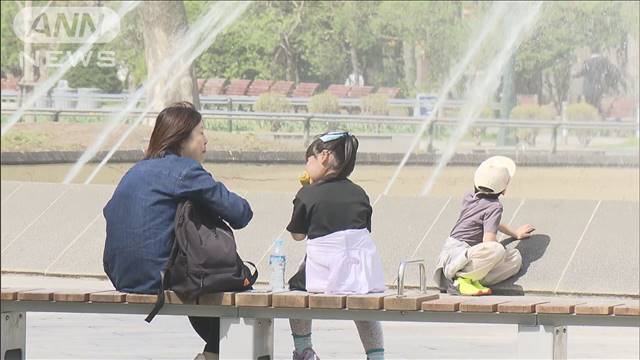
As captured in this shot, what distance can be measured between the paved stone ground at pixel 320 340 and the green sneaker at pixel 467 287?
0.89 ft

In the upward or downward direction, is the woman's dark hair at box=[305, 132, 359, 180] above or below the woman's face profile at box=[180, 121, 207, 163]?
below

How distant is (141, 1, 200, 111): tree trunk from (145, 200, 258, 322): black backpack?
27.1 ft

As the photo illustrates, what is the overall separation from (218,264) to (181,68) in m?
8.80

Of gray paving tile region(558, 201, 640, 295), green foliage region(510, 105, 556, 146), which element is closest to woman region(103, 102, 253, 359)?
gray paving tile region(558, 201, 640, 295)

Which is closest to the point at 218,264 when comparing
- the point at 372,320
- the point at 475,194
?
the point at 372,320

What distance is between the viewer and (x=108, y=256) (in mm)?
6820

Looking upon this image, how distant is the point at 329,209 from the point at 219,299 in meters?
Answer: 0.75

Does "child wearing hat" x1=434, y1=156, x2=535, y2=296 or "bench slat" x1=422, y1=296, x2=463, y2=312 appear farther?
"child wearing hat" x1=434, y1=156, x2=535, y2=296

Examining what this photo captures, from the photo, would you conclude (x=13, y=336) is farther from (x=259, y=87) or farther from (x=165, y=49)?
(x=165, y=49)

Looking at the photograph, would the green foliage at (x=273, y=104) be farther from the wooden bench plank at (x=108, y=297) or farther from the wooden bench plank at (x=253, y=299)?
the wooden bench plank at (x=253, y=299)

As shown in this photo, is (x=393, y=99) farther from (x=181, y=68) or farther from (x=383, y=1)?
(x=181, y=68)

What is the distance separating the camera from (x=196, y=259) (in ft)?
21.6

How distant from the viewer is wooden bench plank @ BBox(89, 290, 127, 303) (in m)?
6.77

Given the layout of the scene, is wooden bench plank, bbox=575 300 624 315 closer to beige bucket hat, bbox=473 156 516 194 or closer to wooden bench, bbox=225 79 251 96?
beige bucket hat, bbox=473 156 516 194
